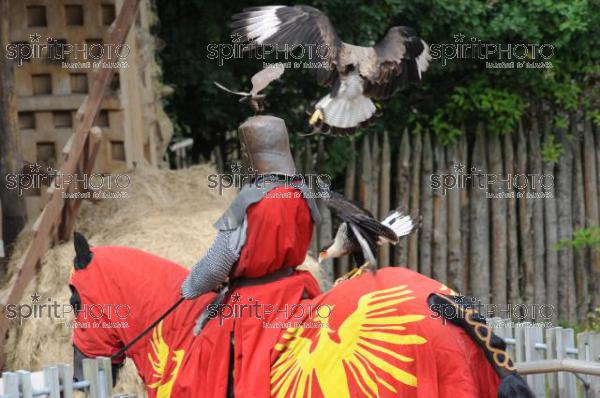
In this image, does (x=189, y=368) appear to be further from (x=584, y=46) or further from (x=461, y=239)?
(x=584, y=46)

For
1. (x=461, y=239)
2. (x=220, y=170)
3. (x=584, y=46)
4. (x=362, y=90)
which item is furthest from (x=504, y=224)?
(x=362, y=90)

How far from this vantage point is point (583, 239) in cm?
873

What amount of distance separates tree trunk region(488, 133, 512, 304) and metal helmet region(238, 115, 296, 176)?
14.6 feet

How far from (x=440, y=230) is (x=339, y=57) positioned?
299 centimetres

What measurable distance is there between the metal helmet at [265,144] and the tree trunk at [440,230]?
4.15 meters

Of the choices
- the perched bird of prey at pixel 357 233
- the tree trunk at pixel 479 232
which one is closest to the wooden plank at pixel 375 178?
the tree trunk at pixel 479 232

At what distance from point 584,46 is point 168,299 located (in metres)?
5.00

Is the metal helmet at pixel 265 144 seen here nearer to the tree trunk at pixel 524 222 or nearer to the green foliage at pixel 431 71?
the green foliage at pixel 431 71

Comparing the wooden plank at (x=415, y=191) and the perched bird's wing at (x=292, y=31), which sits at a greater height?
the perched bird's wing at (x=292, y=31)

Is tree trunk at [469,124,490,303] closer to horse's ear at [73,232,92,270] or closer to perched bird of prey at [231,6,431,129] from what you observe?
perched bird of prey at [231,6,431,129]

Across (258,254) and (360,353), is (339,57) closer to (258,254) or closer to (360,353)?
(258,254)

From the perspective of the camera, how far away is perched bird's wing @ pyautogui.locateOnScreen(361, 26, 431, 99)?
20.1 ft

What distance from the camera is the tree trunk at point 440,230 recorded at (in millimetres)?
8727

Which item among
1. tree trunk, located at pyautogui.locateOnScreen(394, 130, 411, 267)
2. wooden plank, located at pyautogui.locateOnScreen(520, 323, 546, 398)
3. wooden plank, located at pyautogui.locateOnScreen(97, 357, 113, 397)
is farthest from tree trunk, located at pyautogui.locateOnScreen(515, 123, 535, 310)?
wooden plank, located at pyautogui.locateOnScreen(97, 357, 113, 397)
